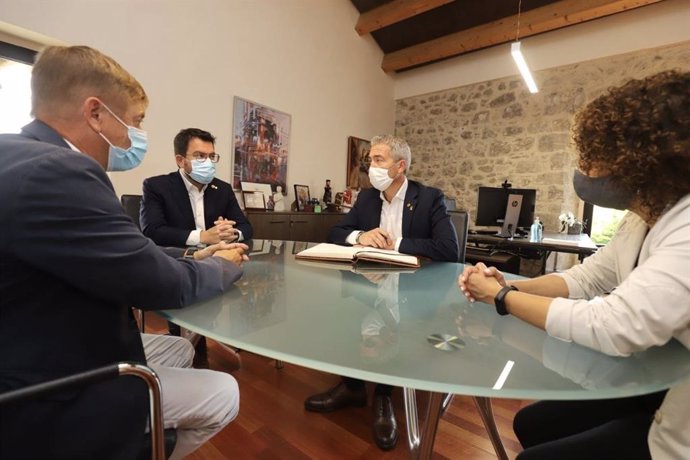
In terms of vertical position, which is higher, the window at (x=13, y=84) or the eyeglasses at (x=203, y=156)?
the window at (x=13, y=84)

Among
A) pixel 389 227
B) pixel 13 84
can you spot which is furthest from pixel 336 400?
pixel 13 84

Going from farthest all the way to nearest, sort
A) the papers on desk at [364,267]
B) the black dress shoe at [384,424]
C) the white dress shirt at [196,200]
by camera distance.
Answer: the white dress shirt at [196,200]
the black dress shoe at [384,424]
the papers on desk at [364,267]

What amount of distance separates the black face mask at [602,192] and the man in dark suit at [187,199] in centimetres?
159

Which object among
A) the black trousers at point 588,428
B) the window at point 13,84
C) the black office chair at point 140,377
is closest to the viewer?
the black office chair at point 140,377

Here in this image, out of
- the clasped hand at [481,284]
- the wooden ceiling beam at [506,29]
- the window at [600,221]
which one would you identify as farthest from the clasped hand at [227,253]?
the wooden ceiling beam at [506,29]

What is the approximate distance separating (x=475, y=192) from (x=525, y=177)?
2.52 ft

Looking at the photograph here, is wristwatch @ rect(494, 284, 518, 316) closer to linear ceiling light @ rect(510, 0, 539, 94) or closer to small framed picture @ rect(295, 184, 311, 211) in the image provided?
linear ceiling light @ rect(510, 0, 539, 94)

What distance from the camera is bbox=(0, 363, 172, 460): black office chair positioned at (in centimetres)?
53

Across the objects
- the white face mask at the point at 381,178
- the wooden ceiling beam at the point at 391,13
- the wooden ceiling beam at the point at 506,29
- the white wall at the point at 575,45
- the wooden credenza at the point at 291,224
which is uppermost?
the wooden ceiling beam at the point at 391,13

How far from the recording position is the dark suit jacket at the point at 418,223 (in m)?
1.75

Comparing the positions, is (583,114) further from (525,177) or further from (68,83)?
(525,177)

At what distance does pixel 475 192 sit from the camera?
18.6ft

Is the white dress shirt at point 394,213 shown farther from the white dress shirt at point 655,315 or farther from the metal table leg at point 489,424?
the white dress shirt at point 655,315

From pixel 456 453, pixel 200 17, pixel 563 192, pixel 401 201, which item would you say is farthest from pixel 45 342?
pixel 563 192
